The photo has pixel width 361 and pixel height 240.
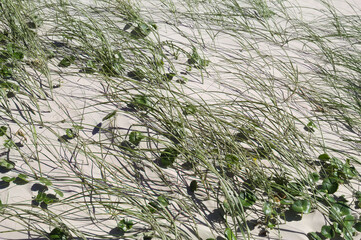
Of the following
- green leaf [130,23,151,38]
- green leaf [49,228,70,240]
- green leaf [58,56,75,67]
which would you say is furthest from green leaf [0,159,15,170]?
green leaf [130,23,151,38]

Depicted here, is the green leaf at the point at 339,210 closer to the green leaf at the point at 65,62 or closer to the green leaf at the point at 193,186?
the green leaf at the point at 193,186

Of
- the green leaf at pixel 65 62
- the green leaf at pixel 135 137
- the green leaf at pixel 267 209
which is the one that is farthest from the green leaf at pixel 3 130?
the green leaf at pixel 267 209

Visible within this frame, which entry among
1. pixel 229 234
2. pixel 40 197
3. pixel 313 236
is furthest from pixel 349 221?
pixel 40 197

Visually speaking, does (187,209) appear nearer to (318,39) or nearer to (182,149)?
(182,149)

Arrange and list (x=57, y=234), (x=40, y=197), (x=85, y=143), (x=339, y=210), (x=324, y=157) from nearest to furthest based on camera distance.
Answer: (x=57, y=234) < (x=40, y=197) < (x=339, y=210) < (x=85, y=143) < (x=324, y=157)

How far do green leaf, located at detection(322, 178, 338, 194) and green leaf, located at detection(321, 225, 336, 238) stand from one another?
0.22 meters

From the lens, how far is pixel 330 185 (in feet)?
5.68

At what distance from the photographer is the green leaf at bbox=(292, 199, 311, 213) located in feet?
5.22

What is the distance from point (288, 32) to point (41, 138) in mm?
2143

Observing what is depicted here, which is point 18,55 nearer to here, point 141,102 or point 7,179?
point 141,102

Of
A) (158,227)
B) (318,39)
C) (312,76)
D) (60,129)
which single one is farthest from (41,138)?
(318,39)

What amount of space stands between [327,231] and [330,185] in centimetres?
26

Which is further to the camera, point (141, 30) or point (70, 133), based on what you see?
point (141, 30)

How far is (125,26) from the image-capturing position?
9.40 ft
